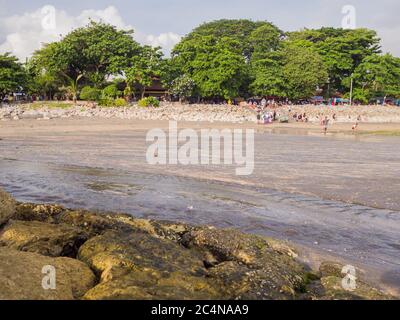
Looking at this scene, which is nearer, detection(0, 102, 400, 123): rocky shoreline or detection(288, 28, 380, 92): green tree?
detection(0, 102, 400, 123): rocky shoreline

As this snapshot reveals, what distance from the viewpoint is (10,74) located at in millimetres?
54594

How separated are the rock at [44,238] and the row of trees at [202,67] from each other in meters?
51.5

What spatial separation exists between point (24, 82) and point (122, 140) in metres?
37.9

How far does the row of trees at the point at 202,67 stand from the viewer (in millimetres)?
57562

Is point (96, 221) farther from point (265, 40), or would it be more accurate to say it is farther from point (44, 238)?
point (265, 40)

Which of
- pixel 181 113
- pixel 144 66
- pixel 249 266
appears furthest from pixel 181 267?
pixel 144 66

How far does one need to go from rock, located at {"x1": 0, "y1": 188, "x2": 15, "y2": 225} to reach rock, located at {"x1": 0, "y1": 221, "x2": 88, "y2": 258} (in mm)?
162

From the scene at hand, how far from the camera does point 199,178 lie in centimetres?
1539

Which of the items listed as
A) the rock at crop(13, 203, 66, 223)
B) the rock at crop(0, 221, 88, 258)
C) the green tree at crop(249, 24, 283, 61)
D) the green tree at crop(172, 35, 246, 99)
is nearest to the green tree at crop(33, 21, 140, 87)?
the green tree at crop(172, 35, 246, 99)

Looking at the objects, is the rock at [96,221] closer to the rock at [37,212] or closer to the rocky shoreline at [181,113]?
the rock at [37,212]

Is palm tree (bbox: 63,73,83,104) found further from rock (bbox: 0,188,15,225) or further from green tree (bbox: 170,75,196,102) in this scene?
rock (bbox: 0,188,15,225)

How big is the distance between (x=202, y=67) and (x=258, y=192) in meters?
49.3

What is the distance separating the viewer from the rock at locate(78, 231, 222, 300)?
4.74 m
